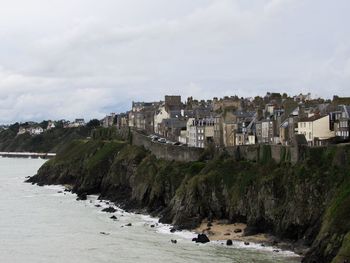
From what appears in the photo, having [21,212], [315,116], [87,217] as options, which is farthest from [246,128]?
[21,212]

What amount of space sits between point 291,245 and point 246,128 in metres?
41.1

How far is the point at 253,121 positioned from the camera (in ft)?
319

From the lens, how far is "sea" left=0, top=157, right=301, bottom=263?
186ft

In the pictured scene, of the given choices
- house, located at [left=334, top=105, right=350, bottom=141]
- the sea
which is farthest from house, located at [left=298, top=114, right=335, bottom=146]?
the sea

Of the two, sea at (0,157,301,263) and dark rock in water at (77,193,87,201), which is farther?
dark rock in water at (77,193,87,201)

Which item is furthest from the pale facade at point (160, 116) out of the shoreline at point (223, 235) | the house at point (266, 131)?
the shoreline at point (223, 235)

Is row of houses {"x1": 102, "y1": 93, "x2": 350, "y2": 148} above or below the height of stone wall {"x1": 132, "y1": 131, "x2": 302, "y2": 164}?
above

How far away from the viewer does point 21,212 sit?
88500mm

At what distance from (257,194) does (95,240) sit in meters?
17.4

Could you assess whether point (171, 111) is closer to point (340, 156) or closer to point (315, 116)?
point (315, 116)

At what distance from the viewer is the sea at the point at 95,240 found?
56750mm

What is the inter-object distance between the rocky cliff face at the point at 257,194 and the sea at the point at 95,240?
3.18 metres

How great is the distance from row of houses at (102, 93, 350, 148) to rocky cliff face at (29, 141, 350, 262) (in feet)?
24.8

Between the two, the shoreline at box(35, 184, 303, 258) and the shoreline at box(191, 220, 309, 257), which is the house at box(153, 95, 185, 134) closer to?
the shoreline at box(35, 184, 303, 258)
